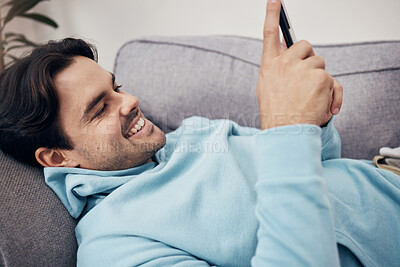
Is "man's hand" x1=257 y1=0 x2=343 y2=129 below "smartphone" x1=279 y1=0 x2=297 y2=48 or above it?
below

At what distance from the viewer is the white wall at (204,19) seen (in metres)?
1.33

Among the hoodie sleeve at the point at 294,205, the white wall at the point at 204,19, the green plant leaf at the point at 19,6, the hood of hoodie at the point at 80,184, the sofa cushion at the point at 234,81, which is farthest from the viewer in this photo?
the green plant leaf at the point at 19,6

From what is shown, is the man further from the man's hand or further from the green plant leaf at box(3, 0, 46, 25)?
the green plant leaf at box(3, 0, 46, 25)

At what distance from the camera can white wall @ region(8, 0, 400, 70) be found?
4.35 feet

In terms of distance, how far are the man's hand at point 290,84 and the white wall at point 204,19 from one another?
85 cm

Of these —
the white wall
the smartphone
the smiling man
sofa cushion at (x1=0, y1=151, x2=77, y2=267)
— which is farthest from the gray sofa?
the smartphone

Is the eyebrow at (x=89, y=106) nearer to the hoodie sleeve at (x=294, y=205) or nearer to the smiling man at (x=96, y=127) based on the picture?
the smiling man at (x=96, y=127)

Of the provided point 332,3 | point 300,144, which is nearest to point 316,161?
point 300,144

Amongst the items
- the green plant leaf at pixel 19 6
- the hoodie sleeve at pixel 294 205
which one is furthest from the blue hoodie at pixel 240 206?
the green plant leaf at pixel 19 6

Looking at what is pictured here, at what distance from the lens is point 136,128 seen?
3.12ft

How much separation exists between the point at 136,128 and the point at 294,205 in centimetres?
54

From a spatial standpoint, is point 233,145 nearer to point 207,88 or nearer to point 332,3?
point 207,88

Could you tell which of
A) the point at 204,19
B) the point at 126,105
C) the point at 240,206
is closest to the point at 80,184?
the point at 126,105

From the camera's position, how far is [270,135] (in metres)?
0.59
